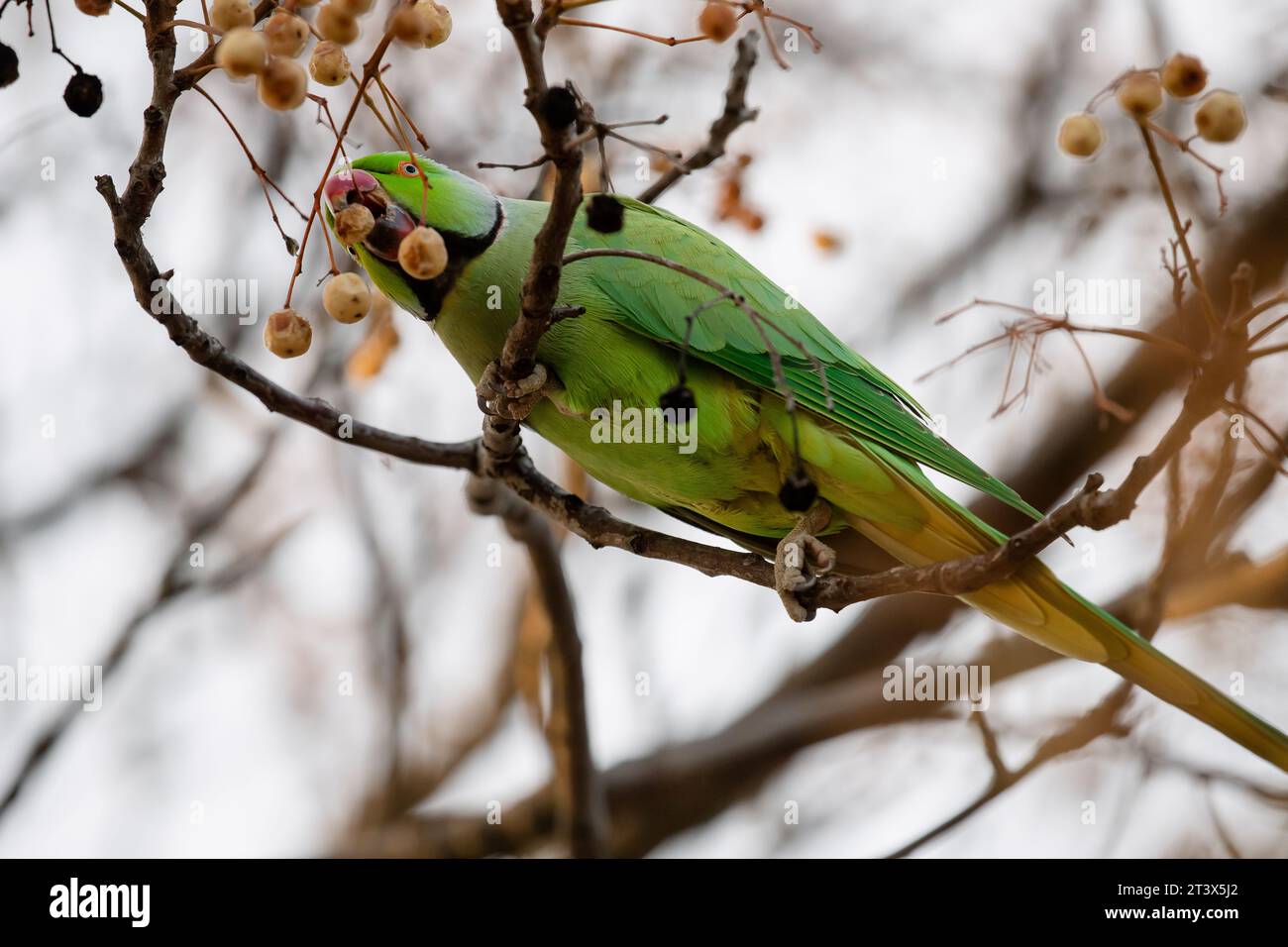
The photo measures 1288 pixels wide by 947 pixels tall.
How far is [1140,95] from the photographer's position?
202 centimetres

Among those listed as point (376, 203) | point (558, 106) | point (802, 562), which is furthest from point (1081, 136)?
point (376, 203)

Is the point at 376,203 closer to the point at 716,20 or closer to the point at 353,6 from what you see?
the point at 353,6

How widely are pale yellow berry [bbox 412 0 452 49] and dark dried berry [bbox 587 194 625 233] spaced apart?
39 centimetres

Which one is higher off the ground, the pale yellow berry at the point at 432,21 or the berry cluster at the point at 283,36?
the pale yellow berry at the point at 432,21

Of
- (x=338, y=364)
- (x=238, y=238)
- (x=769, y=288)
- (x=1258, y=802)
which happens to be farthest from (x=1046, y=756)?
(x=238, y=238)

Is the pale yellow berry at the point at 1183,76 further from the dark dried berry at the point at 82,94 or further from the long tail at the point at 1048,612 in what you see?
the dark dried berry at the point at 82,94

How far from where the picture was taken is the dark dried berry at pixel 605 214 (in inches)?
78.3

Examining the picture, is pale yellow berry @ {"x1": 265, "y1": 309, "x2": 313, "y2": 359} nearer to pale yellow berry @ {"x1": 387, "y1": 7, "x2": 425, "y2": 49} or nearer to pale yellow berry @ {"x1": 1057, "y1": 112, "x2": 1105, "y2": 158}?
pale yellow berry @ {"x1": 387, "y1": 7, "x2": 425, "y2": 49}

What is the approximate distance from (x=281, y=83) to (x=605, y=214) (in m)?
0.55

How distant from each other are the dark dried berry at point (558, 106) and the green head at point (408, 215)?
4.66ft

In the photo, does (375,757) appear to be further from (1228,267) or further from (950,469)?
(1228,267)

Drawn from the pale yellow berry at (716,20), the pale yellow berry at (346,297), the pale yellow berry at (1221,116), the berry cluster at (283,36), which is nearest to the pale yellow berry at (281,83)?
the berry cluster at (283,36)

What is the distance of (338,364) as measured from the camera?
503 cm
